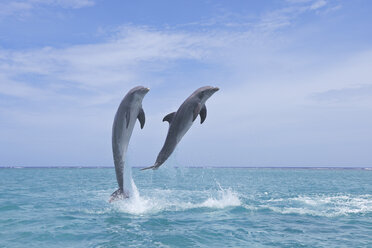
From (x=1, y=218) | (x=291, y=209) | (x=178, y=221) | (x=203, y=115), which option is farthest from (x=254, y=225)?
(x=1, y=218)

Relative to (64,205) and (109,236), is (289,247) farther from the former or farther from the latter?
(64,205)

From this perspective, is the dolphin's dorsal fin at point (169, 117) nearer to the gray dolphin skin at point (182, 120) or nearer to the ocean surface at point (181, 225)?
the gray dolphin skin at point (182, 120)

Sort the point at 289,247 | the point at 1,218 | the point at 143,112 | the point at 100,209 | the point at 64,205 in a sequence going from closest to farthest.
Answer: the point at 143,112 → the point at 289,247 → the point at 1,218 → the point at 100,209 → the point at 64,205

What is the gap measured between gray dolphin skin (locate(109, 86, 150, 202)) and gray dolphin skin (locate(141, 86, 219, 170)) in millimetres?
962

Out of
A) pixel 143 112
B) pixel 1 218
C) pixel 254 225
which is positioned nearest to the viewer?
pixel 143 112

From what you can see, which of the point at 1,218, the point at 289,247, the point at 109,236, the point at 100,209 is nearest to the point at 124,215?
the point at 100,209

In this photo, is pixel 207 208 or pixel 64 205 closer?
pixel 207 208

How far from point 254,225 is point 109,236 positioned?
569 cm

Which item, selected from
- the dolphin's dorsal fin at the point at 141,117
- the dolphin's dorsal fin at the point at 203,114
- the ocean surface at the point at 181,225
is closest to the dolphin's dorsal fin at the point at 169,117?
the dolphin's dorsal fin at the point at 141,117

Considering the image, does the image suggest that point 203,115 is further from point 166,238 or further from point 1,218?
point 1,218

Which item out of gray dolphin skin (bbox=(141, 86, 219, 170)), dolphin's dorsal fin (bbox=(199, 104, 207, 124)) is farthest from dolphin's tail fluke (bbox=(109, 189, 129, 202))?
dolphin's dorsal fin (bbox=(199, 104, 207, 124))

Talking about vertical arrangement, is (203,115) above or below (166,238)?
above

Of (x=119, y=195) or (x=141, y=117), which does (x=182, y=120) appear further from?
(x=119, y=195)

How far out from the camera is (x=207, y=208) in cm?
1861
